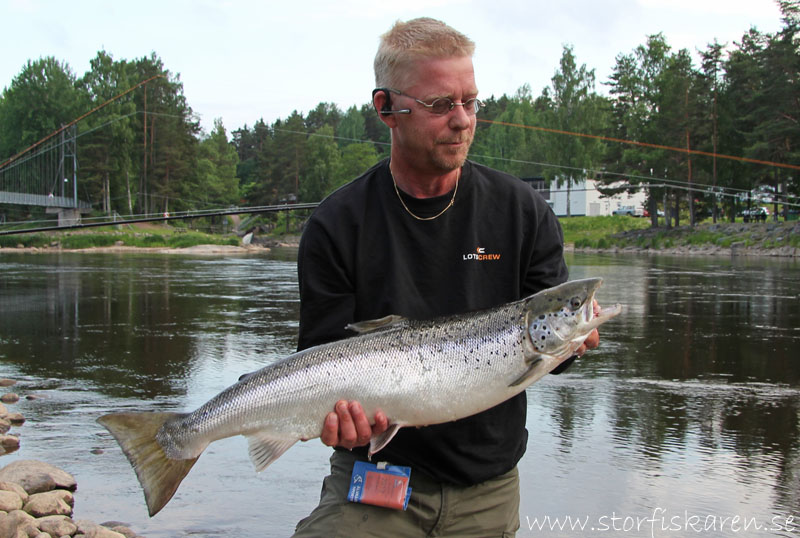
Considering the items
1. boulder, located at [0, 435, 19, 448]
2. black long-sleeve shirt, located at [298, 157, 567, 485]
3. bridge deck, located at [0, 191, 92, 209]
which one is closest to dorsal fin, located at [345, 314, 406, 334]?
black long-sleeve shirt, located at [298, 157, 567, 485]

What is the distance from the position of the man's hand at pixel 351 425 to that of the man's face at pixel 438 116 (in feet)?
3.24

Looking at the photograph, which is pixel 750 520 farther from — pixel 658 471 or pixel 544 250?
pixel 544 250

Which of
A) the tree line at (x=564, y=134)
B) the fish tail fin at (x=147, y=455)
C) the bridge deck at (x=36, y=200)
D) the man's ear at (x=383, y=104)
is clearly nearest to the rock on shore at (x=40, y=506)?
the fish tail fin at (x=147, y=455)

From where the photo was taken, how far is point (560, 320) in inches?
120

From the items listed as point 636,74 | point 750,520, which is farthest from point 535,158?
point 750,520

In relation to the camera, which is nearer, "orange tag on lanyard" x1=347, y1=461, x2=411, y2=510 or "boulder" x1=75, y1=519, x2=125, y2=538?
"orange tag on lanyard" x1=347, y1=461, x2=411, y2=510

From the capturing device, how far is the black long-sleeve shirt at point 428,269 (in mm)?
3170

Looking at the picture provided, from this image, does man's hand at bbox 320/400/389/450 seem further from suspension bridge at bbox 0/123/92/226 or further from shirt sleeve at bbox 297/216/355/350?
suspension bridge at bbox 0/123/92/226

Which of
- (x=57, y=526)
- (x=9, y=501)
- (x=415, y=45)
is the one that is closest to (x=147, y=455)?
(x=415, y=45)

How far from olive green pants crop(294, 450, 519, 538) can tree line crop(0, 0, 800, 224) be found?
1471 inches

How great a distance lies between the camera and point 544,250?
3.40 metres

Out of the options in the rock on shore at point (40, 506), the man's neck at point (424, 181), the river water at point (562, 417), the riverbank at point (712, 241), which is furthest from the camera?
the riverbank at point (712, 241)

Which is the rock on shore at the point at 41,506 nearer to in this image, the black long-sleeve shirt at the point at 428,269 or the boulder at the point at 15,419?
the boulder at the point at 15,419

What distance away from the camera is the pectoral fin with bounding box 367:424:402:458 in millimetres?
2965
